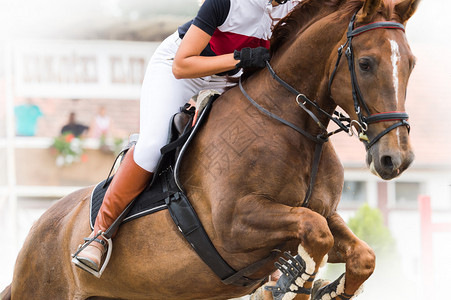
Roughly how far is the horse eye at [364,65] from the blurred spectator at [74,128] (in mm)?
10932

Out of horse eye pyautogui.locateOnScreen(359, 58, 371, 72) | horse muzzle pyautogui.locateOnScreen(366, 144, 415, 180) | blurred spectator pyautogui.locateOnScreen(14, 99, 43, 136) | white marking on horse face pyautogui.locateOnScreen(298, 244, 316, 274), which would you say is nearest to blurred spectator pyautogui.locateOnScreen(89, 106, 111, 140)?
blurred spectator pyautogui.locateOnScreen(14, 99, 43, 136)

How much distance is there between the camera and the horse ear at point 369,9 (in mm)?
2943

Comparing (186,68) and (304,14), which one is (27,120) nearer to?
(186,68)

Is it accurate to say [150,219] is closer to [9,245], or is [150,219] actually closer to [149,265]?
[149,265]

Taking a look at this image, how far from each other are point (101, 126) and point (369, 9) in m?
10.5

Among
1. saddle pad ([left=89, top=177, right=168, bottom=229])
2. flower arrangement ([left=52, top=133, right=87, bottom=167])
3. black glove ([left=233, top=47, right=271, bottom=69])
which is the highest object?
black glove ([left=233, top=47, right=271, bottom=69])

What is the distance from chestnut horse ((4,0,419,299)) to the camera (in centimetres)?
288

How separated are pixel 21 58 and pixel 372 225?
30.2 feet

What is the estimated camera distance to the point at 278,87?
332cm

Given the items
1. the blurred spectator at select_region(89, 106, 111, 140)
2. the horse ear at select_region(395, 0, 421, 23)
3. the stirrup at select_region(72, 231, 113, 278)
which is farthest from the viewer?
the blurred spectator at select_region(89, 106, 111, 140)

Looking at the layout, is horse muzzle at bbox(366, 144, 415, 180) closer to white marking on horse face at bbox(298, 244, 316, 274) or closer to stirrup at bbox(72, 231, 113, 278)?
white marking on horse face at bbox(298, 244, 316, 274)

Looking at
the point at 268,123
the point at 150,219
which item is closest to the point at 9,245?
the point at 150,219

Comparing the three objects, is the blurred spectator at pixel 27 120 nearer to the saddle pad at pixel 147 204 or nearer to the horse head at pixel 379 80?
the saddle pad at pixel 147 204

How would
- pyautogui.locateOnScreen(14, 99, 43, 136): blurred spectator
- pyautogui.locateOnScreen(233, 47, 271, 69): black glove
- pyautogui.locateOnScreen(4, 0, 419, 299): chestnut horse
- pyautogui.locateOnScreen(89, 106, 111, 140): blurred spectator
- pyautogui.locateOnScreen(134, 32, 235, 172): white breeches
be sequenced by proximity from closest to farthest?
1. pyautogui.locateOnScreen(4, 0, 419, 299): chestnut horse
2. pyautogui.locateOnScreen(233, 47, 271, 69): black glove
3. pyautogui.locateOnScreen(134, 32, 235, 172): white breeches
4. pyautogui.locateOnScreen(89, 106, 111, 140): blurred spectator
5. pyautogui.locateOnScreen(14, 99, 43, 136): blurred spectator
